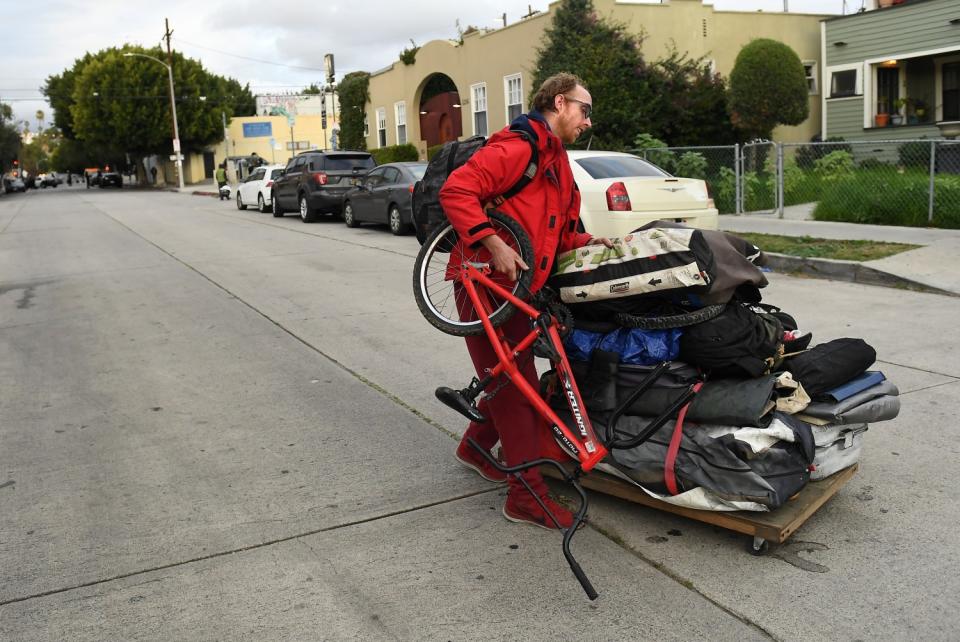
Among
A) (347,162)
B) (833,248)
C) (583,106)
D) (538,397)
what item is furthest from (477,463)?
(347,162)

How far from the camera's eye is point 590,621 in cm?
319

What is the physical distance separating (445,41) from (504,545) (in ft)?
94.3

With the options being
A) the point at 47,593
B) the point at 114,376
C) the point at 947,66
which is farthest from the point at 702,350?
the point at 947,66

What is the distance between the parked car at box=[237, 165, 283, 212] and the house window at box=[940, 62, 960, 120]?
18467 millimetres

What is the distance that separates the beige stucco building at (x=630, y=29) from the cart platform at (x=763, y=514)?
21210mm

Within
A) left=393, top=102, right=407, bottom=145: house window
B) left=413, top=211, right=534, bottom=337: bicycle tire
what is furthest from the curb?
left=393, top=102, right=407, bottom=145: house window

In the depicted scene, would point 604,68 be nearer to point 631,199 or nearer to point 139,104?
point 631,199

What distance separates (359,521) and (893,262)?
8.19m

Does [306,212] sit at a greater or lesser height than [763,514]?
greater

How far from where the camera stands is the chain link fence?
13203 mm

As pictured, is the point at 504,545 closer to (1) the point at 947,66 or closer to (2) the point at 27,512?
(2) the point at 27,512

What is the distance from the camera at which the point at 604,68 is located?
21844 mm

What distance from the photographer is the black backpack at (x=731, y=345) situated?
3.71m

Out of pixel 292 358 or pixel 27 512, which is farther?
pixel 292 358
